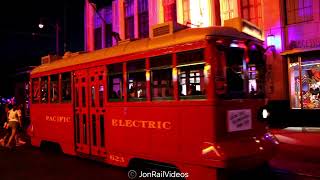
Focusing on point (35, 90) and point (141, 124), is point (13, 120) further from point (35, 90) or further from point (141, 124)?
point (141, 124)

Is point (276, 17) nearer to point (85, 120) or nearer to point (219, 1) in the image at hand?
point (219, 1)

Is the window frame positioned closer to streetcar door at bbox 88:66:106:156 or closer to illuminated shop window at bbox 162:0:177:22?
illuminated shop window at bbox 162:0:177:22

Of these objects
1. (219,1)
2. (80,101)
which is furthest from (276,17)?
(80,101)

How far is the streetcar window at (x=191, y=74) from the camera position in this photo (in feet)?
23.8

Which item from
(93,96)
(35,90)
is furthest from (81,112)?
(35,90)

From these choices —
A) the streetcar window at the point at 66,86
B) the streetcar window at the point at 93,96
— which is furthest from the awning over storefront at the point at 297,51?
the streetcar window at the point at 93,96

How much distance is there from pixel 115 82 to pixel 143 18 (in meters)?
17.5

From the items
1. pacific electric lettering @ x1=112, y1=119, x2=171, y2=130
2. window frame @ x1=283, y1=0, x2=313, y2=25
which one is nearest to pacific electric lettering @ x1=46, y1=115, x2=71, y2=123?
pacific electric lettering @ x1=112, y1=119, x2=171, y2=130

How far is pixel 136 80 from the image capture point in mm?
8711

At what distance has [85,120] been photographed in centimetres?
1045

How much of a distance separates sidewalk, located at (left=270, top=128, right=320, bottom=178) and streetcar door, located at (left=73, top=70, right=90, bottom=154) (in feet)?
16.1

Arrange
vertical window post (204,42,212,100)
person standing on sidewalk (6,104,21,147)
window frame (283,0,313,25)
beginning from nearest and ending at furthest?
1. vertical window post (204,42,212,100)
2. person standing on sidewalk (6,104,21,147)
3. window frame (283,0,313,25)

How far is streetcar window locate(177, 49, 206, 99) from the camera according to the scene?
7269 millimetres

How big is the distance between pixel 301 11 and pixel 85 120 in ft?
40.5
